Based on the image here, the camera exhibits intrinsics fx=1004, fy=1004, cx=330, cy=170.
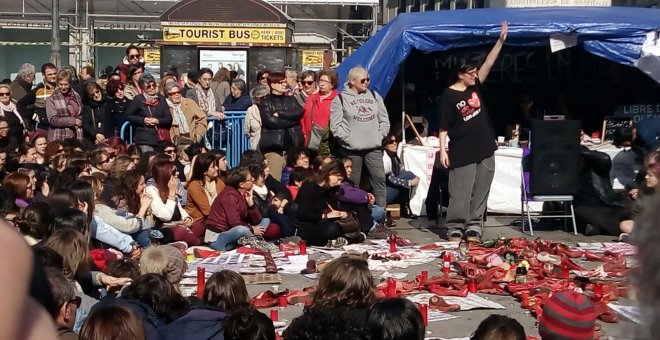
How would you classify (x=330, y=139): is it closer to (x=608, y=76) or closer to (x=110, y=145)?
(x=110, y=145)

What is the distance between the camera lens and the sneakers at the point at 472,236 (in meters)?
10.2

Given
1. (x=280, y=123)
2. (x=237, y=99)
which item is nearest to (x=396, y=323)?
(x=280, y=123)

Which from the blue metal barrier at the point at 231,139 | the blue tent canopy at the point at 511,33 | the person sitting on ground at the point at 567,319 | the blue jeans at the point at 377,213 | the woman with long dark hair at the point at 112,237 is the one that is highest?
the blue tent canopy at the point at 511,33

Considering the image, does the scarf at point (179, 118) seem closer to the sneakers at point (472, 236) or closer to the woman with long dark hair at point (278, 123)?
the woman with long dark hair at point (278, 123)

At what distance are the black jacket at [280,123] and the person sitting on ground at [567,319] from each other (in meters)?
8.42

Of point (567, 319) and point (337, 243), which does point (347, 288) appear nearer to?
point (567, 319)

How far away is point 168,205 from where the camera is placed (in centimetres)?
979

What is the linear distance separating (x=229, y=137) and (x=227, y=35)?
28.9ft

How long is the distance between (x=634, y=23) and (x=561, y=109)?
2906 millimetres

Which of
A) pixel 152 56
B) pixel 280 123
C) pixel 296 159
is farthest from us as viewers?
pixel 152 56

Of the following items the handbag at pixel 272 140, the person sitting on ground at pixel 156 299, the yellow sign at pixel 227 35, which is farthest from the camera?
the yellow sign at pixel 227 35

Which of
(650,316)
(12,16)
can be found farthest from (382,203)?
(12,16)

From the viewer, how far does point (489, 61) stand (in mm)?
Answer: 10492

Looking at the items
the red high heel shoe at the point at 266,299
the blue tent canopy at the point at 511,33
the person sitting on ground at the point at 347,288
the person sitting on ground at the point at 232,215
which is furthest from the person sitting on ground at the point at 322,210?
the person sitting on ground at the point at 347,288
